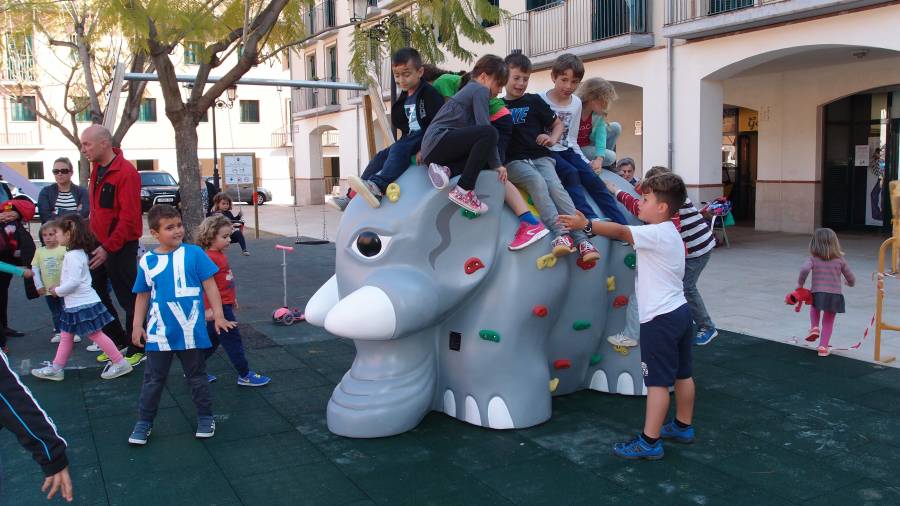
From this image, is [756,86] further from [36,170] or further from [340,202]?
[36,170]

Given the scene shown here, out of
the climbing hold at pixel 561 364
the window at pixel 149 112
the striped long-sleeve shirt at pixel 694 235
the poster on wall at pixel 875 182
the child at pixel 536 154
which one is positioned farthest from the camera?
the window at pixel 149 112

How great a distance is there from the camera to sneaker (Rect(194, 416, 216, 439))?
4605 millimetres

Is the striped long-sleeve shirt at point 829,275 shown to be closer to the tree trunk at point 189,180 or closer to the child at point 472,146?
the child at point 472,146

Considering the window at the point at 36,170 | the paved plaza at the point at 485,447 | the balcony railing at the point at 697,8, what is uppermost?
the balcony railing at the point at 697,8

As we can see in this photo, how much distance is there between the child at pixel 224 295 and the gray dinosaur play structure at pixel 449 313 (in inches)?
39.2

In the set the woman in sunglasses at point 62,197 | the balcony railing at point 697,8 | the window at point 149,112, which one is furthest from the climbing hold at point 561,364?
the window at point 149,112

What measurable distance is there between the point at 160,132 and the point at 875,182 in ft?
108

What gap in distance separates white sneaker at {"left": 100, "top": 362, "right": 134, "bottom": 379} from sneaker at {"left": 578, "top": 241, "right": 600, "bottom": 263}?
11.9 feet

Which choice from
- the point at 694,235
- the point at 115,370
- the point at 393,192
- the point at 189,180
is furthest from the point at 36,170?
the point at 393,192

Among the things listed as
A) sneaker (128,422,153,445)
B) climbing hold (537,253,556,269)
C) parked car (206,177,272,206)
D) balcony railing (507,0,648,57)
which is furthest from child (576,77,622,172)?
parked car (206,177,272,206)

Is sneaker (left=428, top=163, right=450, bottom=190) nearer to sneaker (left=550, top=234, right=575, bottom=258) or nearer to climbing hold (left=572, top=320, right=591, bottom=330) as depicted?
sneaker (left=550, top=234, right=575, bottom=258)

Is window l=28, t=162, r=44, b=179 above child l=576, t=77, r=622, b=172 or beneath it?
above

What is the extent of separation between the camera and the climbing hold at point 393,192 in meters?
4.62

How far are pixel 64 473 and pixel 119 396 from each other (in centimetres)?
314
